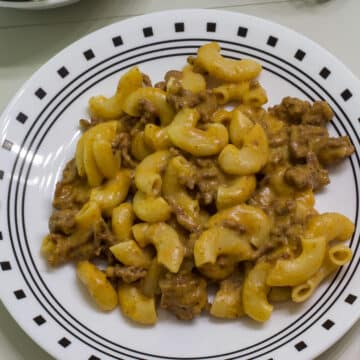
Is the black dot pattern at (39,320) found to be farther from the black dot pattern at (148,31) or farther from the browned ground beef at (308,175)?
the black dot pattern at (148,31)

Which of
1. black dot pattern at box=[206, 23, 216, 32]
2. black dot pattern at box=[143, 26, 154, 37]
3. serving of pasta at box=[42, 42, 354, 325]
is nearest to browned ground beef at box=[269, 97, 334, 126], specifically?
serving of pasta at box=[42, 42, 354, 325]

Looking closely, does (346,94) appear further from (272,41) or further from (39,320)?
(39,320)

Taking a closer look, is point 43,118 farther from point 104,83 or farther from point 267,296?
point 267,296

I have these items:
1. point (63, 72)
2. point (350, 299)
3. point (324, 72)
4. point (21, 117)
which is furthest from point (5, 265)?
point (324, 72)

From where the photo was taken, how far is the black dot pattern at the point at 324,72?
1.44m

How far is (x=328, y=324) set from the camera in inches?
48.8

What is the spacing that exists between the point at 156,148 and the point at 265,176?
24 cm

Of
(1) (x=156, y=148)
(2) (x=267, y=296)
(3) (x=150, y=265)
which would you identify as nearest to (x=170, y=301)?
(3) (x=150, y=265)

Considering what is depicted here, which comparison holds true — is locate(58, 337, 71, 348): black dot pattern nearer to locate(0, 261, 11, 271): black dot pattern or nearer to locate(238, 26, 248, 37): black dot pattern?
locate(0, 261, 11, 271): black dot pattern

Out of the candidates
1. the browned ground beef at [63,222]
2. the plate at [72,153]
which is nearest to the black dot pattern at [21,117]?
the plate at [72,153]

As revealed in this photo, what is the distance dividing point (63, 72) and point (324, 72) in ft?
1.95

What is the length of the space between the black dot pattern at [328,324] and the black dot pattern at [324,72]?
1.76 feet

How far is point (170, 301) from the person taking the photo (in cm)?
128

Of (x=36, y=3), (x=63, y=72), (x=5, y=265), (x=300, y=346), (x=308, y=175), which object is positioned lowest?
(x=300, y=346)
